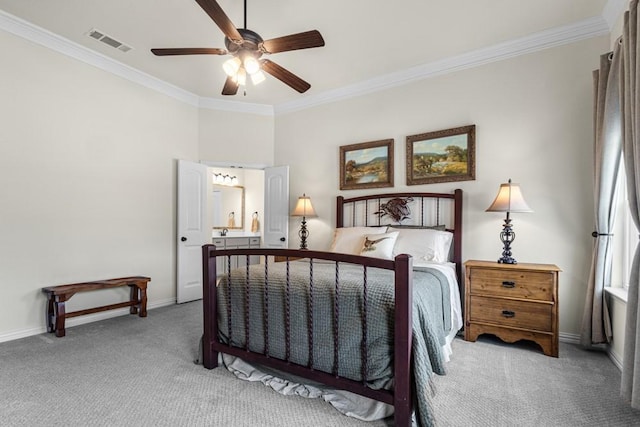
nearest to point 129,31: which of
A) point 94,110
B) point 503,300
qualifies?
point 94,110

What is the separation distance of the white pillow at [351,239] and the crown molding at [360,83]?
5.96 feet

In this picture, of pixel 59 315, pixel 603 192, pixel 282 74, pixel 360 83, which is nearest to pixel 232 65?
pixel 282 74

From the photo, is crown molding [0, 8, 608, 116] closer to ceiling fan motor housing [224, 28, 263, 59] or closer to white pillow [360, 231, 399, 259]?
white pillow [360, 231, 399, 259]

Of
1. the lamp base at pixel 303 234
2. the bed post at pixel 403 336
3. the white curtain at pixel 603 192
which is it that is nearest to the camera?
the bed post at pixel 403 336

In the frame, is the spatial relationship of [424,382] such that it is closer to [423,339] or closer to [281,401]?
[423,339]

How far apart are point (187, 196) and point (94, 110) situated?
145 centimetres

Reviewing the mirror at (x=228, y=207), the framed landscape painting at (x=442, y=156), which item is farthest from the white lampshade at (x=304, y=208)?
the mirror at (x=228, y=207)

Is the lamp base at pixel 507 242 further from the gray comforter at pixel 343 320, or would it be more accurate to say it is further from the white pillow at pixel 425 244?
the gray comforter at pixel 343 320

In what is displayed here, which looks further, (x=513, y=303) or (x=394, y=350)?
(x=513, y=303)

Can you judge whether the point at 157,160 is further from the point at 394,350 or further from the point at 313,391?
the point at 394,350

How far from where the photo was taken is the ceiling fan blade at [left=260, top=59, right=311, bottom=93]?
2641mm

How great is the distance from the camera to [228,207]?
6750mm

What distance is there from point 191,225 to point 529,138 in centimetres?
421

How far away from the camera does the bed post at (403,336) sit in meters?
1.68
